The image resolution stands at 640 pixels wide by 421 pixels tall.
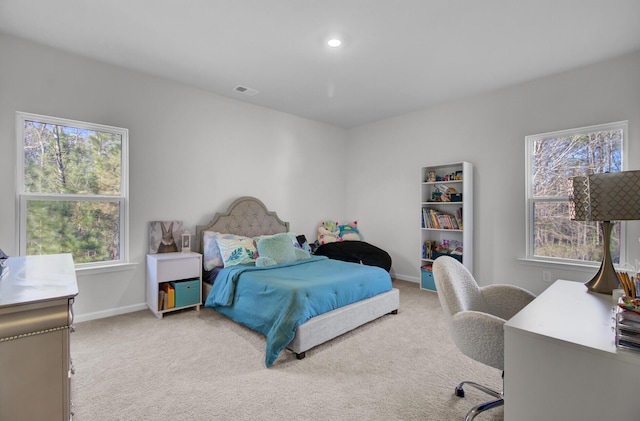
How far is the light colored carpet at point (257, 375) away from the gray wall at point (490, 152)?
1.65 meters

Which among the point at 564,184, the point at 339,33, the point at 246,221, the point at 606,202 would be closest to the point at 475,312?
the point at 606,202

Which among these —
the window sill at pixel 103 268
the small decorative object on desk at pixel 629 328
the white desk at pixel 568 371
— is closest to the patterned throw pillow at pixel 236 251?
the window sill at pixel 103 268

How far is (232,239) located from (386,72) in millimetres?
2652

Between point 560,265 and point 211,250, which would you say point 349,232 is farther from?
point 560,265

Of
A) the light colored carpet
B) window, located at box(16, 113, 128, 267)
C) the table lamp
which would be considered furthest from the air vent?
the table lamp

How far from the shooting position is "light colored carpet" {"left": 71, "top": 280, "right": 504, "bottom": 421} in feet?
5.86

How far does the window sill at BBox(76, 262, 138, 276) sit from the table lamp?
398cm

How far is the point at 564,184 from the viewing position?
3514 millimetres

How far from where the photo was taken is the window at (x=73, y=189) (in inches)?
112

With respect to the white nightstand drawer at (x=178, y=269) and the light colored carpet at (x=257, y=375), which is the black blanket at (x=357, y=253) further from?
the white nightstand drawer at (x=178, y=269)

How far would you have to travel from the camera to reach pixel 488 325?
5.09ft

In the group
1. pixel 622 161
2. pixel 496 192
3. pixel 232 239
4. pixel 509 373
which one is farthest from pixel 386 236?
pixel 509 373

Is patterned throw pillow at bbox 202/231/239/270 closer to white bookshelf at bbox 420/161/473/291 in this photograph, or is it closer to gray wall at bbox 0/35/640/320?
gray wall at bbox 0/35/640/320

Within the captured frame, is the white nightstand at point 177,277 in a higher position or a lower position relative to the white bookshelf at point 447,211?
lower
